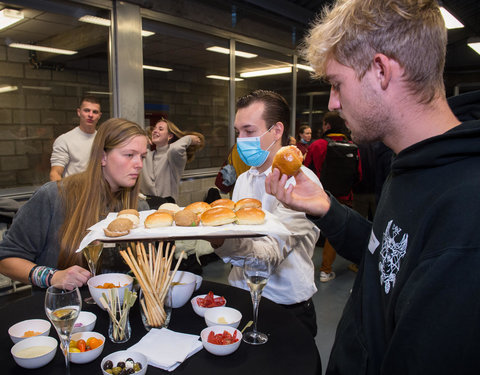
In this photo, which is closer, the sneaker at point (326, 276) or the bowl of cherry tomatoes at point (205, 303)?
the bowl of cherry tomatoes at point (205, 303)

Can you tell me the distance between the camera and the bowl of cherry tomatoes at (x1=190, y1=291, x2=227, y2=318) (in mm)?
1397

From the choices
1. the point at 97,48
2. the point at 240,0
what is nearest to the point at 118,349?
the point at 97,48

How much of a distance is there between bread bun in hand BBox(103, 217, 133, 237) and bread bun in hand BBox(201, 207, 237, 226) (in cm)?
33

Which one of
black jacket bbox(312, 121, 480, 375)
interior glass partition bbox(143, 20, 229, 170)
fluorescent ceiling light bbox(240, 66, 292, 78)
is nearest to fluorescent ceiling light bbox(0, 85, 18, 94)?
interior glass partition bbox(143, 20, 229, 170)

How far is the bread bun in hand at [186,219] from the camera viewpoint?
5.17 feet

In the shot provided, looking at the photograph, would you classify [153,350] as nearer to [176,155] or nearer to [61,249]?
[61,249]

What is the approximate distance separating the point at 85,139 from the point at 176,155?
3.28 feet

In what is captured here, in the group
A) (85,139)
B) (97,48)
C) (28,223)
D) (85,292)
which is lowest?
(85,292)

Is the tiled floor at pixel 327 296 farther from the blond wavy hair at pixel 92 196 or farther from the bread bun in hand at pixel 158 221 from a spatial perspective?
the blond wavy hair at pixel 92 196

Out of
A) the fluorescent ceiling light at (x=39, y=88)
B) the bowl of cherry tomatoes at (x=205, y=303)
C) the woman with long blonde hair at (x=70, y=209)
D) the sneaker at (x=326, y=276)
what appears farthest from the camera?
the sneaker at (x=326, y=276)

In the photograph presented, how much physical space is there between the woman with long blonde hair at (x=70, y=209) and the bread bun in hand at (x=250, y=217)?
73 cm

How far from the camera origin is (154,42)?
4.93 meters

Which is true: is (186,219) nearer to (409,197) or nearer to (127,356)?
(127,356)

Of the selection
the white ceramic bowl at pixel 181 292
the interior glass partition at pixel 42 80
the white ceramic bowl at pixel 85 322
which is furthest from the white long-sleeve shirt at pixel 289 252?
the interior glass partition at pixel 42 80
